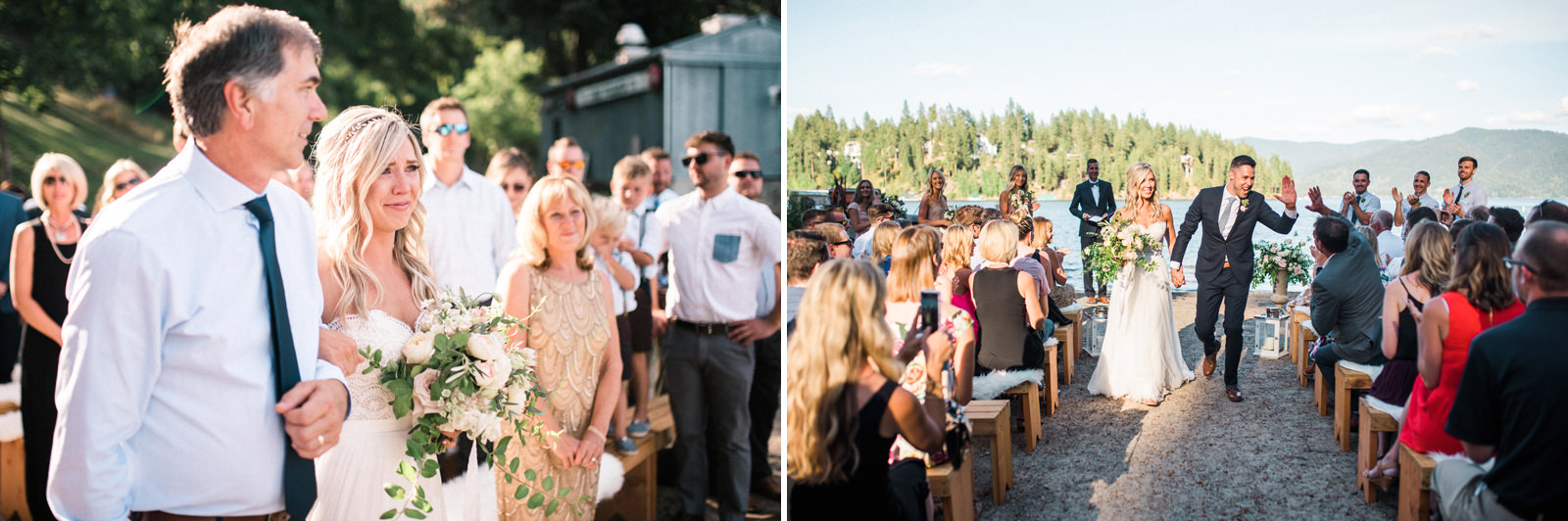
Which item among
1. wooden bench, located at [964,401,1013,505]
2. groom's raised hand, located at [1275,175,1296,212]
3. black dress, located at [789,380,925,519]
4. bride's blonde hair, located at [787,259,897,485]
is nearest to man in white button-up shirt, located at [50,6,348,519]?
bride's blonde hair, located at [787,259,897,485]

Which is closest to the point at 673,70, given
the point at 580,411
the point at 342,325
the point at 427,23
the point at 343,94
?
the point at 580,411

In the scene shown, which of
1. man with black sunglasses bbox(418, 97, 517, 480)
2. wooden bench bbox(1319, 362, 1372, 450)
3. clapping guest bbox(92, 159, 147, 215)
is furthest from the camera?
clapping guest bbox(92, 159, 147, 215)

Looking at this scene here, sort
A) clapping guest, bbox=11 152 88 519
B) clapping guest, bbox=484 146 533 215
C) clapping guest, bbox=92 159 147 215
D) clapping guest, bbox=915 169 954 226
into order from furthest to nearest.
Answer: clapping guest, bbox=484 146 533 215, clapping guest, bbox=92 159 147 215, clapping guest, bbox=11 152 88 519, clapping guest, bbox=915 169 954 226

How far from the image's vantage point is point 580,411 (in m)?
3.45

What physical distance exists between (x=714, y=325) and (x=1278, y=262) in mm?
2477

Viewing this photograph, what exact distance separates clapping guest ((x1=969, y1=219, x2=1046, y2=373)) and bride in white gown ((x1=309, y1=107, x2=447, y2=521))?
182 cm

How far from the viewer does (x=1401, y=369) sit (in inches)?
106

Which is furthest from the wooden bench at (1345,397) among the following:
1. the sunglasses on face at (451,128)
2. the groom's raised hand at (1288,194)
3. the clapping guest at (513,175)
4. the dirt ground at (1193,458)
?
the clapping guest at (513,175)

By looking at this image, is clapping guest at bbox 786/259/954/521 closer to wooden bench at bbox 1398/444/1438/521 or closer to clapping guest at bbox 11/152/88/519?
wooden bench at bbox 1398/444/1438/521

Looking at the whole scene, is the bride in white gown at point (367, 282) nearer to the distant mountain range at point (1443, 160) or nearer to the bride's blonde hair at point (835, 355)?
the bride's blonde hair at point (835, 355)

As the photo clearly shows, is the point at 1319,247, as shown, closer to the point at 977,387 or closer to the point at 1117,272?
the point at 1117,272

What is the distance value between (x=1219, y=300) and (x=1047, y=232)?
1.89 ft

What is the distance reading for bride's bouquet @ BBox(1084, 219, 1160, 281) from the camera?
8.71 feet

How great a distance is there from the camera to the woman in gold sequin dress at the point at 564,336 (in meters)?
3.32
